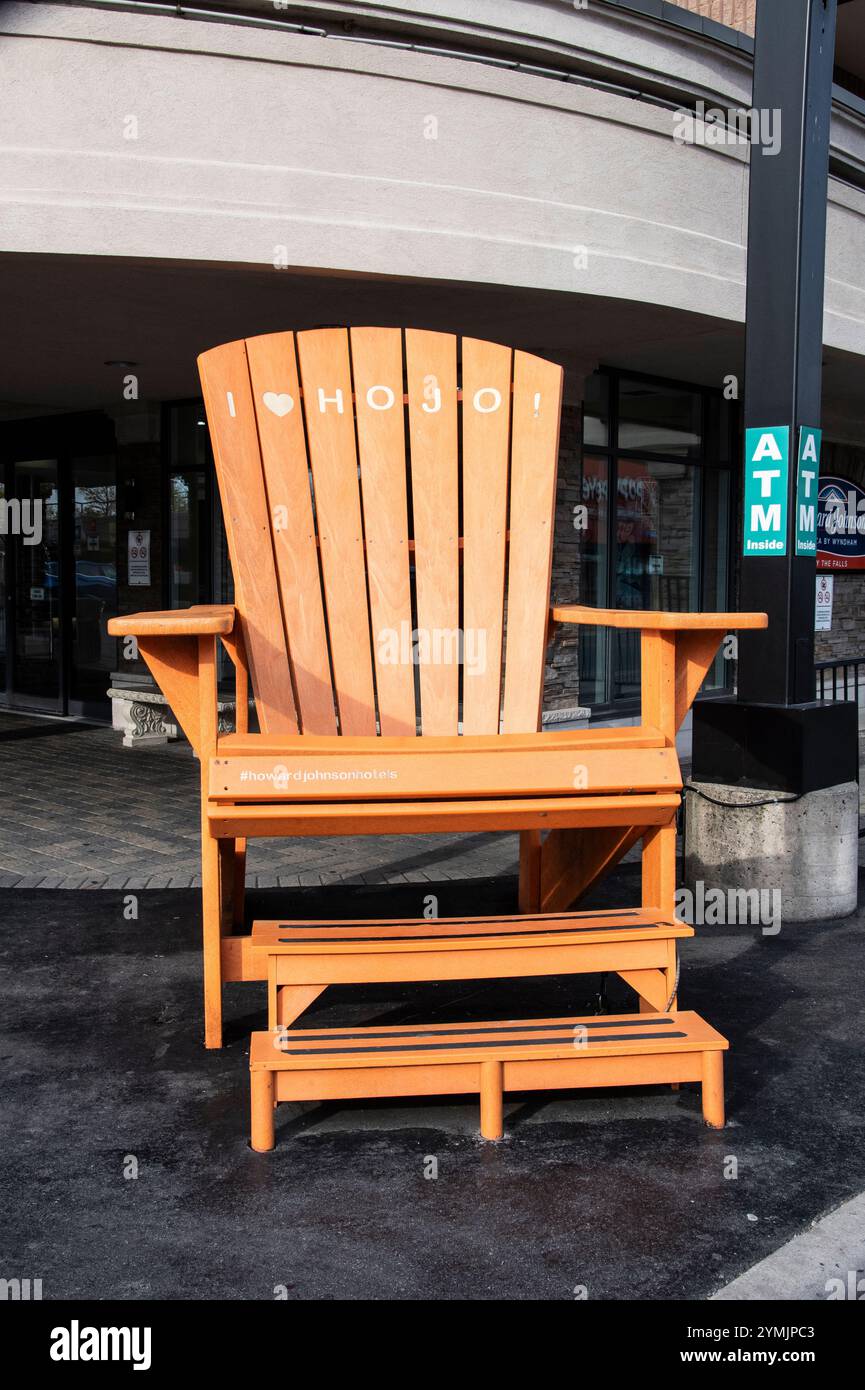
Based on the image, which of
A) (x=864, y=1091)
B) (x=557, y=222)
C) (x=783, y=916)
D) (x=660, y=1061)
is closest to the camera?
(x=660, y=1061)

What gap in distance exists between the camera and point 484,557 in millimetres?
3533

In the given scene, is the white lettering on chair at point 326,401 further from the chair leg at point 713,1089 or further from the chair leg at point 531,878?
the chair leg at point 713,1089

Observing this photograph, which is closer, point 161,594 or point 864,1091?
point 864,1091

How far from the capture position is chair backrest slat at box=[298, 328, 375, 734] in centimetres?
345

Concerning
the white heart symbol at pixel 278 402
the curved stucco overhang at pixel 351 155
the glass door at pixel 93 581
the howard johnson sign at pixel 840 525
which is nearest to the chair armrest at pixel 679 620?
the white heart symbol at pixel 278 402

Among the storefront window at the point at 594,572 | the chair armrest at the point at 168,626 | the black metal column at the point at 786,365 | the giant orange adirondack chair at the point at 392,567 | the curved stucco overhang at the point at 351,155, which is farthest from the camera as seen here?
the storefront window at the point at 594,572

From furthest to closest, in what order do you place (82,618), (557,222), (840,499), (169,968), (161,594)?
(840,499), (82,618), (161,594), (557,222), (169,968)

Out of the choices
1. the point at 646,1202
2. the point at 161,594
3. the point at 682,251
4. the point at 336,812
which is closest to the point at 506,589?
the point at 336,812

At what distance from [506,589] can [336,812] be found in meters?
1.31

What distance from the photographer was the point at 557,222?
19.8 feet

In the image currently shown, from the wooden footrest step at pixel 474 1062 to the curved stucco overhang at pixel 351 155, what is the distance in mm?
4097

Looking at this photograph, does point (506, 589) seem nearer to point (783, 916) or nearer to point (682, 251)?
point (783, 916)

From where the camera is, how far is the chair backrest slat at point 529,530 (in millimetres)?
3480

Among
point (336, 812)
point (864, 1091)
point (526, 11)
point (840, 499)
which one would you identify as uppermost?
point (526, 11)
